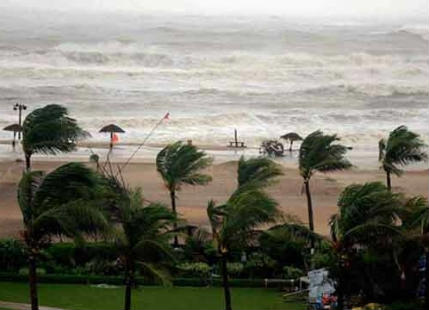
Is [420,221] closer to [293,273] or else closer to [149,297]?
[293,273]

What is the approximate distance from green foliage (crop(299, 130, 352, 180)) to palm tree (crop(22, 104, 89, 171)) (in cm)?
586

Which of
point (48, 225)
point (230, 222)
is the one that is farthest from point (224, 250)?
point (48, 225)

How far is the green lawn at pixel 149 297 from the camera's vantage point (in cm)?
1758

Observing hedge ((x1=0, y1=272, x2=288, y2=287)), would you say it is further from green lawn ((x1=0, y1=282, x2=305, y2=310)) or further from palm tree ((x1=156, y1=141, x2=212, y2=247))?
palm tree ((x1=156, y1=141, x2=212, y2=247))

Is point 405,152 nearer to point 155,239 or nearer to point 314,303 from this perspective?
point 314,303

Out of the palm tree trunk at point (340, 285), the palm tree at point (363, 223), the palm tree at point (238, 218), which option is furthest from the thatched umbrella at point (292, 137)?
the palm tree trunk at point (340, 285)

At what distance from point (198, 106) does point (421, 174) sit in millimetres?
5424

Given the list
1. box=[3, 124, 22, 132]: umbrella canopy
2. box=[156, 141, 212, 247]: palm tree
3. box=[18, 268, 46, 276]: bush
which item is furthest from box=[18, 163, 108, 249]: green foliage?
box=[3, 124, 22, 132]: umbrella canopy

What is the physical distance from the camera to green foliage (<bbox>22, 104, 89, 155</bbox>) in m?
16.7

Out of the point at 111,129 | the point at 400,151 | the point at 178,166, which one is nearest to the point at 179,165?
the point at 178,166

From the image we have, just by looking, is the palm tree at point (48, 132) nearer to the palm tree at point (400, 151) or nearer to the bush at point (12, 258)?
the bush at point (12, 258)

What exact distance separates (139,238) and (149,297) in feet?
13.5

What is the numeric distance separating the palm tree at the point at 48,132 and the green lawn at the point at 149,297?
2699 mm

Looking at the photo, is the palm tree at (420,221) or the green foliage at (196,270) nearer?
the palm tree at (420,221)
